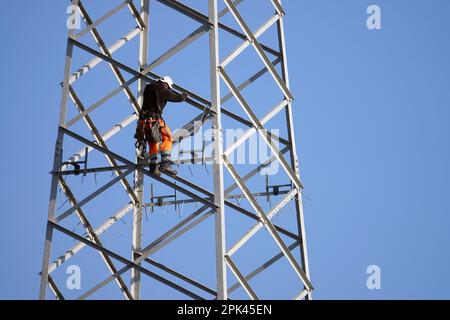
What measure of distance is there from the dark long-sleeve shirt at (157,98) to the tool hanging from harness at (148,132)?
131 millimetres

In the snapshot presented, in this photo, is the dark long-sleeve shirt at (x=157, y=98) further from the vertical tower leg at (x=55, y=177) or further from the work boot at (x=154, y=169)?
the vertical tower leg at (x=55, y=177)

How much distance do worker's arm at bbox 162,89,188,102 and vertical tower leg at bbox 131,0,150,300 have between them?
148 centimetres

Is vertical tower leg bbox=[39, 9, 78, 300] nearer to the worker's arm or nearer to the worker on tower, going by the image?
the worker on tower

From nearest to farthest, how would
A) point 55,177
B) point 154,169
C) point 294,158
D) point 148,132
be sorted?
point 154,169
point 148,132
point 55,177
point 294,158

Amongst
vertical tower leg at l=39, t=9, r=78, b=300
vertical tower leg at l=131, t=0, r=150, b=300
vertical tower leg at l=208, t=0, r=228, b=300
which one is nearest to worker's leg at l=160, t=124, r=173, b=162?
vertical tower leg at l=208, t=0, r=228, b=300

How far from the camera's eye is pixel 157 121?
64.3 feet

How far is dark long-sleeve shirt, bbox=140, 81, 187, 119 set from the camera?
1961 centimetres

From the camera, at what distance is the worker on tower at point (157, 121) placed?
19562 millimetres

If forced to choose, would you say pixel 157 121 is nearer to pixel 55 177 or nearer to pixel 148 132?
pixel 148 132

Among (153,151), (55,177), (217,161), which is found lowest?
(217,161)

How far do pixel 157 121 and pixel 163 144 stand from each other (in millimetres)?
447

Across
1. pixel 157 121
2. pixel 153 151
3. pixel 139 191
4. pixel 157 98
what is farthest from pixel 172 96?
pixel 139 191
